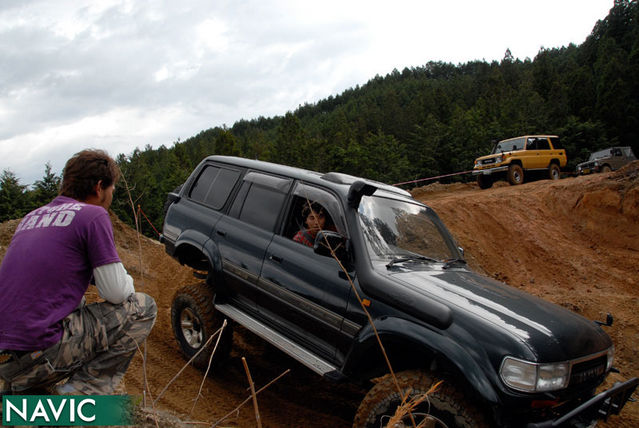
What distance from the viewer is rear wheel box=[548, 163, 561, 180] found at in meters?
17.4

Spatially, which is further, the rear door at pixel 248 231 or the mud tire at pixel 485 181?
the mud tire at pixel 485 181

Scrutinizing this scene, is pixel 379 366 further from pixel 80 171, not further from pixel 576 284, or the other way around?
pixel 576 284

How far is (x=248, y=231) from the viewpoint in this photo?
4.02 m

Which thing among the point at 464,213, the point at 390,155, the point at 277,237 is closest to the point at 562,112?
the point at 390,155

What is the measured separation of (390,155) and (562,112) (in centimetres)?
2037

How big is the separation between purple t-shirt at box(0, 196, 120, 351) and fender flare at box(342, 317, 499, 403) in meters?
1.73

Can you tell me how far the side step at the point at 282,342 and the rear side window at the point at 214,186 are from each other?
3.96ft

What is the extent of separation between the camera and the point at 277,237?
3770 millimetres

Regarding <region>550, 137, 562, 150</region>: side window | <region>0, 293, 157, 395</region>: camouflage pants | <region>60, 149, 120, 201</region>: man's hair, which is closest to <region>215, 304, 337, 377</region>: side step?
<region>0, 293, 157, 395</region>: camouflage pants

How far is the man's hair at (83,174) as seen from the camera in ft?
7.88

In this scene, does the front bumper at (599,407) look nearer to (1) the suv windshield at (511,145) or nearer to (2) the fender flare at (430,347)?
(2) the fender flare at (430,347)

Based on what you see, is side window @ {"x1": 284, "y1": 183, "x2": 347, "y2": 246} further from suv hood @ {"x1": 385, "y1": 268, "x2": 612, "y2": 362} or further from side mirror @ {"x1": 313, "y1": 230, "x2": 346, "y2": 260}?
suv hood @ {"x1": 385, "y1": 268, "x2": 612, "y2": 362}

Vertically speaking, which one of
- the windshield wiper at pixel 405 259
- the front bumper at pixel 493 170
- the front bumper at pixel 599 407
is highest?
the windshield wiper at pixel 405 259

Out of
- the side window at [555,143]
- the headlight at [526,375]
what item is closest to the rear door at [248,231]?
the headlight at [526,375]
